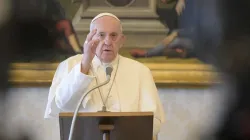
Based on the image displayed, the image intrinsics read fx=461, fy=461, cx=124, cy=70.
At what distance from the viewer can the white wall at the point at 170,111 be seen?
381cm

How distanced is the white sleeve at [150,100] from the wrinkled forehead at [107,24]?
15.2 inches

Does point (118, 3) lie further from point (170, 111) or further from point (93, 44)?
point (93, 44)

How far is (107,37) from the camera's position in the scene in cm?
290

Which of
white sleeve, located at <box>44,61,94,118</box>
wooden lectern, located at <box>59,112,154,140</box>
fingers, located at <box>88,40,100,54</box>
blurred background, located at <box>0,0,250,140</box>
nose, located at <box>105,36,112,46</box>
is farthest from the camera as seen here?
blurred background, located at <box>0,0,250,140</box>

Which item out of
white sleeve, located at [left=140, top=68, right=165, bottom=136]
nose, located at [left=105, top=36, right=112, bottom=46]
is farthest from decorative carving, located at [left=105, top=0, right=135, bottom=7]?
nose, located at [left=105, top=36, right=112, bottom=46]

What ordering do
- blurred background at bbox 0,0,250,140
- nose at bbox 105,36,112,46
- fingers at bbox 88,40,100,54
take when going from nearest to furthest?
fingers at bbox 88,40,100,54, nose at bbox 105,36,112,46, blurred background at bbox 0,0,250,140

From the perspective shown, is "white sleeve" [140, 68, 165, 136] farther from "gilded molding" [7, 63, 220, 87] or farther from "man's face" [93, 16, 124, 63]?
"gilded molding" [7, 63, 220, 87]

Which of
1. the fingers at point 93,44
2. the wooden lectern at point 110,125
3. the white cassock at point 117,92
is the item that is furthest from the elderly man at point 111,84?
the wooden lectern at point 110,125

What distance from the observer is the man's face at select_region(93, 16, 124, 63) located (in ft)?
9.53

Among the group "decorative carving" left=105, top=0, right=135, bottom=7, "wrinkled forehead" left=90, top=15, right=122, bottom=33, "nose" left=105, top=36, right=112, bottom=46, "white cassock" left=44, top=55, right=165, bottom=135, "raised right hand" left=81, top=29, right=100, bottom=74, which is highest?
"decorative carving" left=105, top=0, right=135, bottom=7

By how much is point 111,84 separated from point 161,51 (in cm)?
90

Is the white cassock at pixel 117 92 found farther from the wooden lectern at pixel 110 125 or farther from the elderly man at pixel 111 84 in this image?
the wooden lectern at pixel 110 125

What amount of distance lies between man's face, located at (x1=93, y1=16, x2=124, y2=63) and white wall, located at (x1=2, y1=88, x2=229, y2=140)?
38.0 inches

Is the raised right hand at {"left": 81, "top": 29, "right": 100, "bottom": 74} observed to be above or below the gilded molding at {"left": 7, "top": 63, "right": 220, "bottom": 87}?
above
